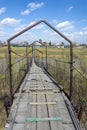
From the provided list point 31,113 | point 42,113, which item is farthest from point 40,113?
point 31,113

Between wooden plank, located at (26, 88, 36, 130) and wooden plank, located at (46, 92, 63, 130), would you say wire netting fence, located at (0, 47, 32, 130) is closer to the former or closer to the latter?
wooden plank, located at (26, 88, 36, 130)

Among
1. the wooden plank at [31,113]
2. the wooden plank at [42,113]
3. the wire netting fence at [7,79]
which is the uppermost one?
the wooden plank at [31,113]

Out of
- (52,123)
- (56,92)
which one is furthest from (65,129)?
(56,92)

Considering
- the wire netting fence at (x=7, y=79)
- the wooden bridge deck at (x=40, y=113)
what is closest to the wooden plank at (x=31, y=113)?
the wooden bridge deck at (x=40, y=113)

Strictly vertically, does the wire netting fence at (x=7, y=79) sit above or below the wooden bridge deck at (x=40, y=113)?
below

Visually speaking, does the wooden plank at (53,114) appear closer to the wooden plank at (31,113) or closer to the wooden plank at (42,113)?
the wooden plank at (42,113)

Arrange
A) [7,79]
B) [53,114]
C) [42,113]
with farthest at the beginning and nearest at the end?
[7,79] < [42,113] < [53,114]

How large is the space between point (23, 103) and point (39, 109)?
25.6 inches

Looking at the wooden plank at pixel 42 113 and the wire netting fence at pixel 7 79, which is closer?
the wooden plank at pixel 42 113

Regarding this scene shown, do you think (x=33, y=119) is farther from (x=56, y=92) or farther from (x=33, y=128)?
(x=56, y=92)

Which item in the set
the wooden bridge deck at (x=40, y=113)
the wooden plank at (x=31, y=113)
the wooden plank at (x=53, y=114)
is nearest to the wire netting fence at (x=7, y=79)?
the wooden plank at (x=31, y=113)

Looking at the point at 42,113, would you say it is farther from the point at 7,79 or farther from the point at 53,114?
the point at 7,79

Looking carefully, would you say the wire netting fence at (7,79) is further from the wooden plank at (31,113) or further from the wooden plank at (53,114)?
the wooden plank at (53,114)

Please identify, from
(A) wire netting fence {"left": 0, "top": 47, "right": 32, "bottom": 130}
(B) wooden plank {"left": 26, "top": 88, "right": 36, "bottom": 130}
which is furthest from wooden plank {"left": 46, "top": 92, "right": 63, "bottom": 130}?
(A) wire netting fence {"left": 0, "top": 47, "right": 32, "bottom": 130}
